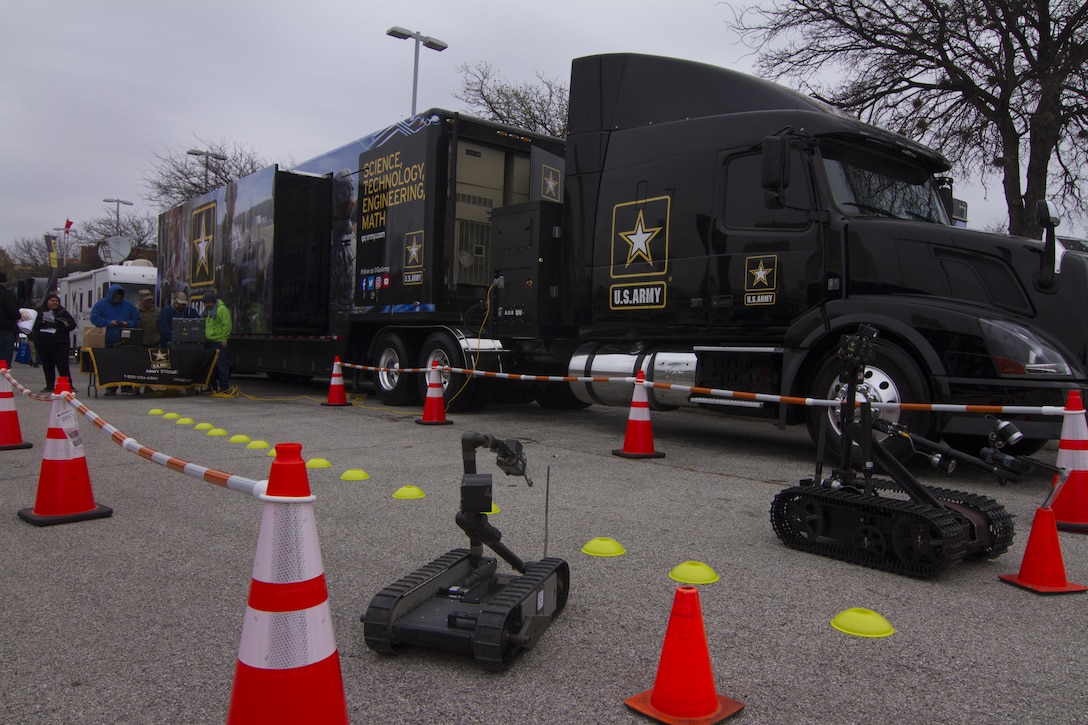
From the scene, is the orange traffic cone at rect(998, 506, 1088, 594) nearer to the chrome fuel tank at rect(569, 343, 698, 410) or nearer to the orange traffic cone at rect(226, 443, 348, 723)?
the orange traffic cone at rect(226, 443, 348, 723)

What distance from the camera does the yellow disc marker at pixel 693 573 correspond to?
3.78m

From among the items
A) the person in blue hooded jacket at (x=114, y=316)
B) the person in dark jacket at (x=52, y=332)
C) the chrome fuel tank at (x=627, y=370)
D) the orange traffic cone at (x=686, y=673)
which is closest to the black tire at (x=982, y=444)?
the chrome fuel tank at (x=627, y=370)

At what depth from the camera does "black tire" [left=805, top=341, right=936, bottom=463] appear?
250 inches

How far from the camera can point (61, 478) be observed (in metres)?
4.76

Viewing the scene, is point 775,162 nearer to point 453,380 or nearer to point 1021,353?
point 1021,353

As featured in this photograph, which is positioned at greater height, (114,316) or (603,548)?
(114,316)

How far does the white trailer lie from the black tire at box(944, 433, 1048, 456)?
22194 mm

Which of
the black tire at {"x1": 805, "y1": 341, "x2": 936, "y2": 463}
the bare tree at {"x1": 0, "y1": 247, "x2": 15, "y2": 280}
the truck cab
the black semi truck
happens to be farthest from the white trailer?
the bare tree at {"x1": 0, "y1": 247, "x2": 15, "y2": 280}

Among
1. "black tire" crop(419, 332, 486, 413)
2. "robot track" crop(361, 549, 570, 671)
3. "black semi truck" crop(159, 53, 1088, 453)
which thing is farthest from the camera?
"black tire" crop(419, 332, 486, 413)

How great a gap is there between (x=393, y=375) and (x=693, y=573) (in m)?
8.62

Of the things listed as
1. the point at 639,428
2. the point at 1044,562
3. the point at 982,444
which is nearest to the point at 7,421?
the point at 639,428

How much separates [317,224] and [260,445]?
240 inches

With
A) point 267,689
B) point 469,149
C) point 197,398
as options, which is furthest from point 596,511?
point 197,398

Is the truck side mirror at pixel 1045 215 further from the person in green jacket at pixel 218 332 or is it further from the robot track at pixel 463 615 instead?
the person in green jacket at pixel 218 332
